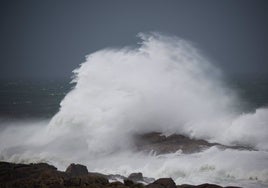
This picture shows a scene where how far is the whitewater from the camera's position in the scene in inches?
731

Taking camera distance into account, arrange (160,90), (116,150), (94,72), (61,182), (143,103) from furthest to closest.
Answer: (94,72) < (160,90) < (143,103) < (116,150) < (61,182)

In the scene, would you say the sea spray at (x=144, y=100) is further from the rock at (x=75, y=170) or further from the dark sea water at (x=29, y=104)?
the dark sea water at (x=29, y=104)

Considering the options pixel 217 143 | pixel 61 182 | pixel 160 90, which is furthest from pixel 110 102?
pixel 61 182

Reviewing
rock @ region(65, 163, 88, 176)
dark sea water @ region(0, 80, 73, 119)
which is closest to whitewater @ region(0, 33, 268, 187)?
rock @ region(65, 163, 88, 176)

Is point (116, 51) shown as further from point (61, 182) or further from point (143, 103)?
point (61, 182)

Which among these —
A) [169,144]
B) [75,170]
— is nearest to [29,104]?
[169,144]

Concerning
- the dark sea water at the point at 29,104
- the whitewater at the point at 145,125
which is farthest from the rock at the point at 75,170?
the dark sea water at the point at 29,104

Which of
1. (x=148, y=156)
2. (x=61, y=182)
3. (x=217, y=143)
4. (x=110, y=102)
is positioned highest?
(x=110, y=102)

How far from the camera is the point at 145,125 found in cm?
2645

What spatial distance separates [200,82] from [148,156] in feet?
54.6

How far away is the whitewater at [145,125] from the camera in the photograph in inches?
731

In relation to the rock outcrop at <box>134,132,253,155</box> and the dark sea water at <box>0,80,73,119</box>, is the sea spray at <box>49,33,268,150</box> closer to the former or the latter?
the rock outcrop at <box>134,132,253,155</box>

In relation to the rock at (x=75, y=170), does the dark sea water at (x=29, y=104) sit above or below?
above

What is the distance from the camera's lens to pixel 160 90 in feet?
97.8
